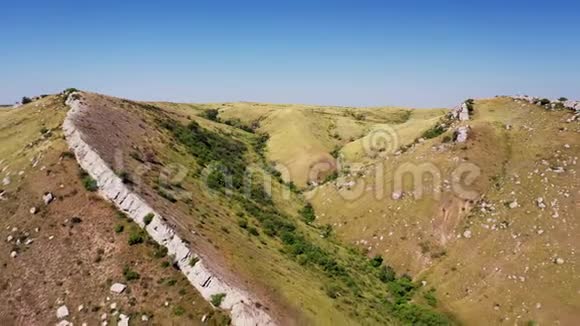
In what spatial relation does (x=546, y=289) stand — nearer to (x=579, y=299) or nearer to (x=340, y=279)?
(x=579, y=299)

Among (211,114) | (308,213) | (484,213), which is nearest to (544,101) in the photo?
(484,213)

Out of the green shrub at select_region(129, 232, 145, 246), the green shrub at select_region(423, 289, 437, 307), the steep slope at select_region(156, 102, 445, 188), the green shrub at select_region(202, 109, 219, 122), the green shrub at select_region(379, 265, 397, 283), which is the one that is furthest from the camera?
the green shrub at select_region(202, 109, 219, 122)

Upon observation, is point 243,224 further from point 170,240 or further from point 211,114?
point 211,114

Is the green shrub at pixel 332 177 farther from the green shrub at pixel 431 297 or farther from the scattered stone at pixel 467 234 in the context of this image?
the green shrub at pixel 431 297

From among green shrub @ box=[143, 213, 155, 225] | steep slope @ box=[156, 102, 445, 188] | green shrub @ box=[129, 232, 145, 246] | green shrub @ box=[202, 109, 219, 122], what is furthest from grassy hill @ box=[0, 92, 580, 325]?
green shrub @ box=[202, 109, 219, 122]

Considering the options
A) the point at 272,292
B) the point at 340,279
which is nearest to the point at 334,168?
the point at 340,279

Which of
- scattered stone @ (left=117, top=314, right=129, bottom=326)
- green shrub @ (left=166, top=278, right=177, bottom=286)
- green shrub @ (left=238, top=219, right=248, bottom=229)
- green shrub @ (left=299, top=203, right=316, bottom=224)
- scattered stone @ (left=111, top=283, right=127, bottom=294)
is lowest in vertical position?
green shrub @ (left=299, top=203, right=316, bottom=224)

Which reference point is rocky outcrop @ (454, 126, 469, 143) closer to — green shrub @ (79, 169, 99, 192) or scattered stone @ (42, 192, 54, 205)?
green shrub @ (79, 169, 99, 192)
